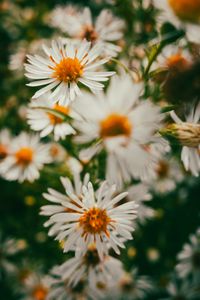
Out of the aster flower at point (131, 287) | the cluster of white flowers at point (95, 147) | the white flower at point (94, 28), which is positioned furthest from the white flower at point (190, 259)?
the white flower at point (94, 28)

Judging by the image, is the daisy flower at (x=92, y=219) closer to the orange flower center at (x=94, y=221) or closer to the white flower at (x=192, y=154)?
the orange flower center at (x=94, y=221)

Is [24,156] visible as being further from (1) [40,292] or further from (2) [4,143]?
(1) [40,292]

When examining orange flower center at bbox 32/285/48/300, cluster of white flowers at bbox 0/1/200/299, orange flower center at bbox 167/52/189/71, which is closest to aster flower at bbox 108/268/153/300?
cluster of white flowers at bbox 0/1/200/299

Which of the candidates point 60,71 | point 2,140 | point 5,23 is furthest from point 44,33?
point 60,71

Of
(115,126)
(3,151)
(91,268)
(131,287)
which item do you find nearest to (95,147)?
(115,126)

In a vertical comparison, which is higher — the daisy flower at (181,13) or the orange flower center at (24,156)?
the daisy flower at (181,13)

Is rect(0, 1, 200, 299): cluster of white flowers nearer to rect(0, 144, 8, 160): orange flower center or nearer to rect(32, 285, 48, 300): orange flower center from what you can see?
rect(0, 144, 8, 160): orange flower center

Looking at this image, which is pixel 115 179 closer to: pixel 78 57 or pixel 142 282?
pixel 78 57
